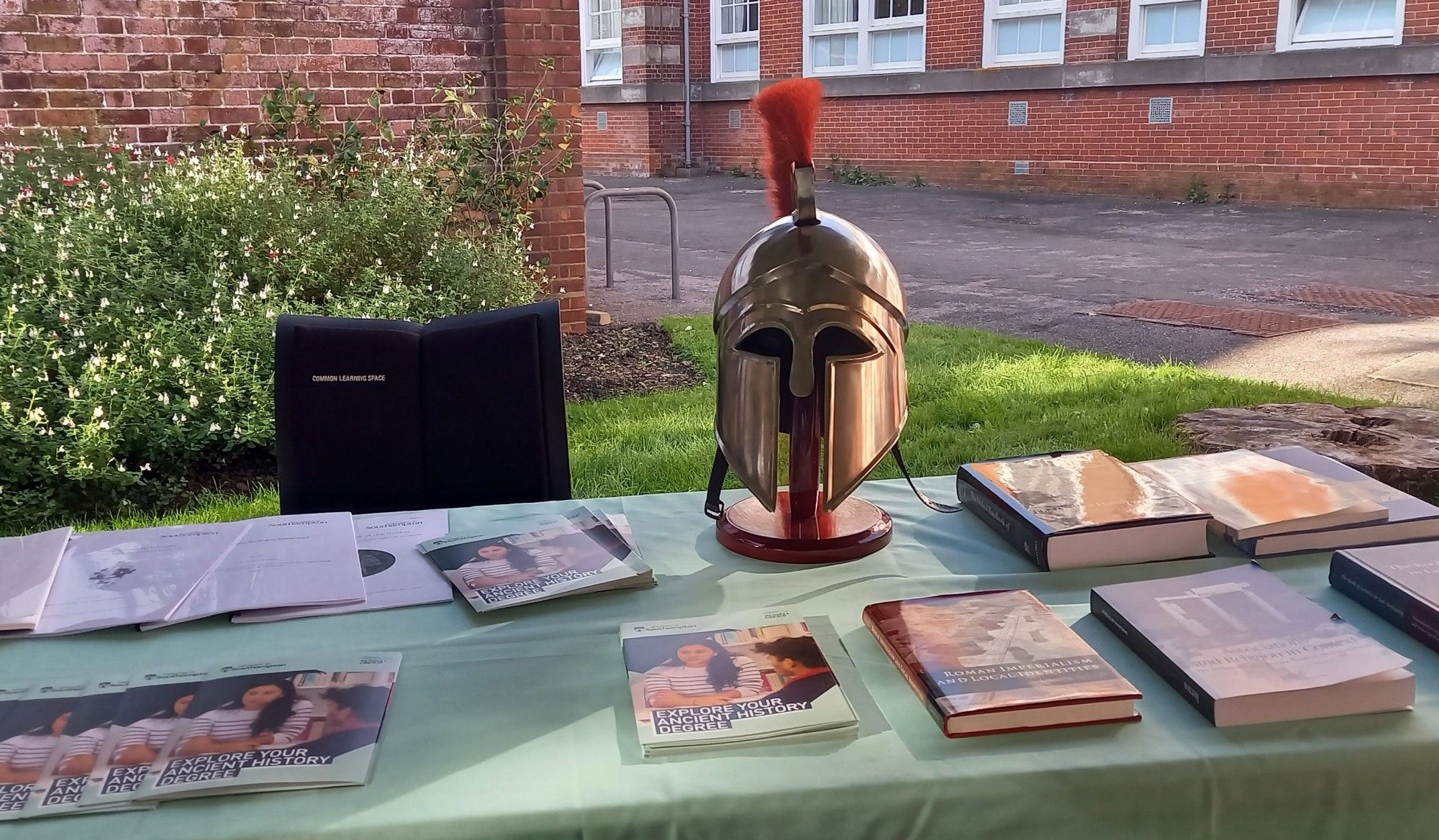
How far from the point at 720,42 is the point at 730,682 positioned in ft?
57.8

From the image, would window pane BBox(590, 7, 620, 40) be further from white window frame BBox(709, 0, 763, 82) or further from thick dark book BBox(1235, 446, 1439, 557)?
thick dark book BBox(1235, 446, 1439, 557)

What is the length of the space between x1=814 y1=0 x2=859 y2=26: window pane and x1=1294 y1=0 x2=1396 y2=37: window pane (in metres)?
6.10

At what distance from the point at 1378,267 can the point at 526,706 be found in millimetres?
8814

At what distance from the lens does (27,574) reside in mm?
1533

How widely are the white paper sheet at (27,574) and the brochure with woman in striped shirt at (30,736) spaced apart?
19 cm

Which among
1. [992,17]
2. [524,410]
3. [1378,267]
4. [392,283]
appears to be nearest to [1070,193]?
[992,17]

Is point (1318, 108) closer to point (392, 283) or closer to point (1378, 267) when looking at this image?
point (1378, 267)

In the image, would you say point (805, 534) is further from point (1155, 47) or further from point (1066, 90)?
point (1066, 90)

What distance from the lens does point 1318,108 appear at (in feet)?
38.5

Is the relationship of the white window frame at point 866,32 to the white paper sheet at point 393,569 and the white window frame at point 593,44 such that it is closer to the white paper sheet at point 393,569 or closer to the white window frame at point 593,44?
the white window frame at point 593,44

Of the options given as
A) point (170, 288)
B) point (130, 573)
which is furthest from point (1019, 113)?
point (130, 573)

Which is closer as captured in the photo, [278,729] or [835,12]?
[278,729]

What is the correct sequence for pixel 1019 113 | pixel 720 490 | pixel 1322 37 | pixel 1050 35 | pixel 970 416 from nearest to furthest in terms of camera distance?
1. pixel 720 490
2. pixel 970 416
3. pixel 1322 37
4. pixel 1050 35
5. pixel 1019 113

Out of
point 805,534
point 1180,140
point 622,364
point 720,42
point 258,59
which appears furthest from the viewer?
point 720,42
